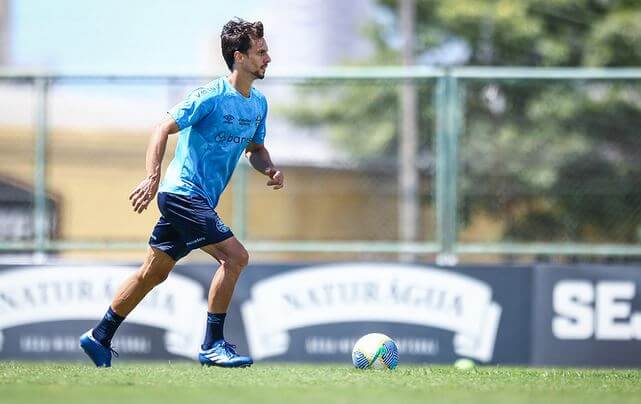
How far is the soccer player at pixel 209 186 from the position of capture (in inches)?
305

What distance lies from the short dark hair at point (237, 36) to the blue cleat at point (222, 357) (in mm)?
1819

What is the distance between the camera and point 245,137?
802 centimetres

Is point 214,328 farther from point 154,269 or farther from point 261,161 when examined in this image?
point 261,161

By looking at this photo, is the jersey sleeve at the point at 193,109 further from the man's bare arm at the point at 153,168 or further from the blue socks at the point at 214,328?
the blue socks at the point at 214,328

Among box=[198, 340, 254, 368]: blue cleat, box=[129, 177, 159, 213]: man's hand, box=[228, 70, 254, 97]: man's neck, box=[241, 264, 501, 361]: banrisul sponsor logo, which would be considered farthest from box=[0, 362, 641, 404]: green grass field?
→ box=[241, 264, 501, 361]: banrisul sponsor logo

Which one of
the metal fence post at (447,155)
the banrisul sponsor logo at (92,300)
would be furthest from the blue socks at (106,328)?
the metal fence post at (447,155)

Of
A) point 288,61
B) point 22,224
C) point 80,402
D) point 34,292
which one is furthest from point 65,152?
point 80,402

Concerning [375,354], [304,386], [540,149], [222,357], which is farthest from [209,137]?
[540,149]

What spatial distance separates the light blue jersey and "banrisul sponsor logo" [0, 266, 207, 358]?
3.97m

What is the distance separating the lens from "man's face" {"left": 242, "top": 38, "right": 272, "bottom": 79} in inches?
311

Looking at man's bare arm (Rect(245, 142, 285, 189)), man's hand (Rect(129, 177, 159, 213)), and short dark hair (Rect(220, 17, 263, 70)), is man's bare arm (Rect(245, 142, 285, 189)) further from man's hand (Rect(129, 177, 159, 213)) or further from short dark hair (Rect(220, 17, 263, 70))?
man's hand (Rect(129, 177, 159, 213))

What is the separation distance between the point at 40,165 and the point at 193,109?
203 inches

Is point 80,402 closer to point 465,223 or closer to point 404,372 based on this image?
point 404,372

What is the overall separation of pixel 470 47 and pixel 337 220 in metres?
10.1
